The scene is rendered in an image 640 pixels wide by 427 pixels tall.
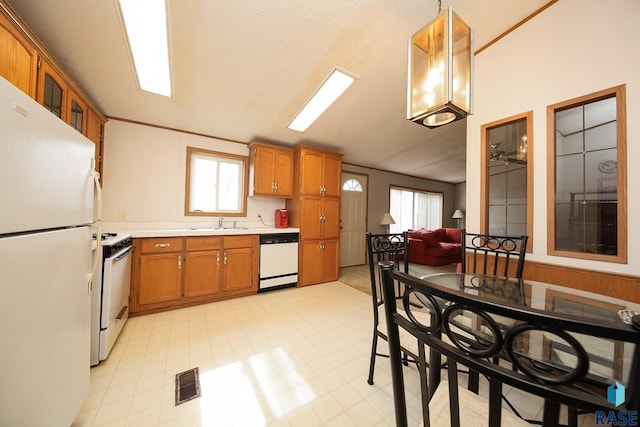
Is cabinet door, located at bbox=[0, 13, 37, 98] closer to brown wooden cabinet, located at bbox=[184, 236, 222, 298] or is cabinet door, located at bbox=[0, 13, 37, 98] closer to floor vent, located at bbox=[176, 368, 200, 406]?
brown wooden cabinet, located at bbox=[184, 236, 222, 298]

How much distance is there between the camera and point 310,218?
3.53m

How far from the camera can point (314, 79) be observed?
233cm

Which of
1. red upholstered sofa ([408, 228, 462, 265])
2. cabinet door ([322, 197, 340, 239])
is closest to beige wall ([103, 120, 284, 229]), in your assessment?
cabinet door ([322, 197, 340, 239])

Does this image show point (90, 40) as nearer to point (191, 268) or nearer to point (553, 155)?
point (191, 268)

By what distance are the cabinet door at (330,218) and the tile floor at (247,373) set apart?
1.47m

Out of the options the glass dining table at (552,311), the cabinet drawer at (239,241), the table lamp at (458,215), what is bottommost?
the glass dining table at (552,311)

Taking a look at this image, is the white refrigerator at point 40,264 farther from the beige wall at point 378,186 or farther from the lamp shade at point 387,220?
the lamp shade at point 387,220

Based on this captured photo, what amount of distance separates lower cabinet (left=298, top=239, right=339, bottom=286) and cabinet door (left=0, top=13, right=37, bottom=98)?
9.60ft

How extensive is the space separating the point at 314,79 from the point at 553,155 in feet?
7.24

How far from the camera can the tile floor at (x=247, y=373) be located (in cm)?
125

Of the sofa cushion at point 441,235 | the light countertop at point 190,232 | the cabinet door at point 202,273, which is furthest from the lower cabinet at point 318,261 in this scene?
the sofa cushion at point 441,235

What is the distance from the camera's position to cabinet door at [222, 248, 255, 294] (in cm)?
285

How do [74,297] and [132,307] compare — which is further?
[132,307]

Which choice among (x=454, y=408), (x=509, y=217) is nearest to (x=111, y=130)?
(x=454, y=408)
